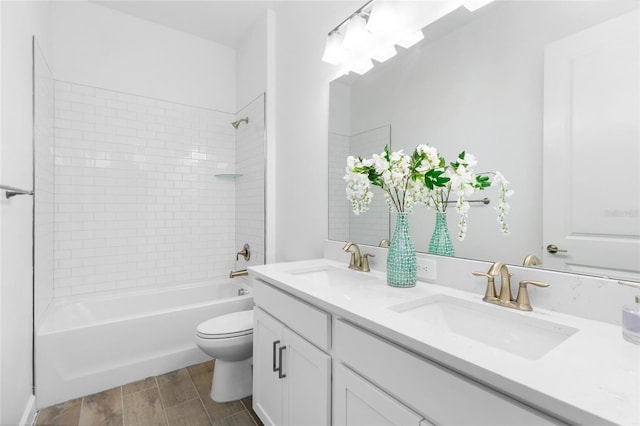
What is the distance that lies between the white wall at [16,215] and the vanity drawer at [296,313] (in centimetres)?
111

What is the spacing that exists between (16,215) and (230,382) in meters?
1.44

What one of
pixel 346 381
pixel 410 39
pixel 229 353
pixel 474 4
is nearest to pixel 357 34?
pixel 410 39

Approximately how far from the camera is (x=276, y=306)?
137cm

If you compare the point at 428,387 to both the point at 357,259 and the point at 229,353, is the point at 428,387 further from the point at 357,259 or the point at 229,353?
the point at 229,353

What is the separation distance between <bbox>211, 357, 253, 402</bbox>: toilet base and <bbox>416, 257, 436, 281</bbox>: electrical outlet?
127 cm

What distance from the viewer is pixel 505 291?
987mm

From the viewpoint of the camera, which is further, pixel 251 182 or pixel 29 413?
pixel 251 182

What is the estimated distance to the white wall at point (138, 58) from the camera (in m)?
2.42

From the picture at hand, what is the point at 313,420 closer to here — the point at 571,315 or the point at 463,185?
the point at 571,315

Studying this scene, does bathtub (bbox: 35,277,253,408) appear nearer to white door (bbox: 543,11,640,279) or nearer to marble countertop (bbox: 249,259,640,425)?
marble countertop (bbox: 249,259,640,425)

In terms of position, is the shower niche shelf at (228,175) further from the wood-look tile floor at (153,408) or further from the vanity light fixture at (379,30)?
the wood-look tile floor at (153,408)

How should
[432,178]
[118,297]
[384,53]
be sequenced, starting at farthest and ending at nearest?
[118,297]
[384,53]
[432,178]

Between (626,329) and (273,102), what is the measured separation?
96.3 inches

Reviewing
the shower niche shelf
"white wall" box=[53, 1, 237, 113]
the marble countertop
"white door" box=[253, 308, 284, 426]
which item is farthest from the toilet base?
"white wall" box=[53, 1, 237, 113]
